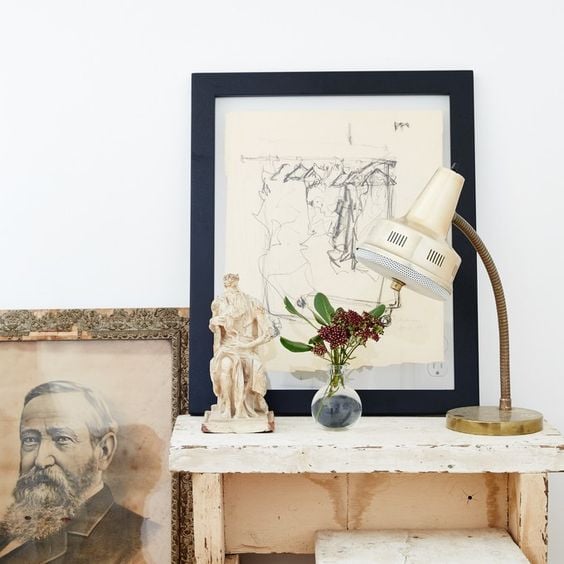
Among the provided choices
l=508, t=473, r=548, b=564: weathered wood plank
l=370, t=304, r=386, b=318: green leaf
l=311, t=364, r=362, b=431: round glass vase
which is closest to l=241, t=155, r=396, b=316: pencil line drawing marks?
l=370, t=304, r=386, b=318: green leaf

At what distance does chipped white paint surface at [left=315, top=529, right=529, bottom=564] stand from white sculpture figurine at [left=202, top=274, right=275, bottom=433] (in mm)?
261

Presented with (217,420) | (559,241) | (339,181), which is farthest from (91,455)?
(559,241)

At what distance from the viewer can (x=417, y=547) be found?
142 cm

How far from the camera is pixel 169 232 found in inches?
64.5

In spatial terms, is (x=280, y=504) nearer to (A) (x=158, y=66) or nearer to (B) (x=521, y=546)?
(B) (x=521, y=546)

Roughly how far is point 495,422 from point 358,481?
31 cm

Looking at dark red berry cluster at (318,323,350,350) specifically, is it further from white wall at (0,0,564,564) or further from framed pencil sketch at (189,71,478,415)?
white wall at (0,0,564,564)

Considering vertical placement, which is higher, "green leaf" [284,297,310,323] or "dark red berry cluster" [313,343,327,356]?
"green leaf" [284,297,310,323]

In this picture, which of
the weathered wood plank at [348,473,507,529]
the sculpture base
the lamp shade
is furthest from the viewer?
the weathered wood plank at [348,473,507,529]

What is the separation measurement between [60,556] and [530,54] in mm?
1465

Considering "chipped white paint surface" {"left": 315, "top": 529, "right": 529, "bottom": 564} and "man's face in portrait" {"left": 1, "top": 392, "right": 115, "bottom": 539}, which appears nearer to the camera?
"chipped white paint surface" {"left": 315, "top": 529, "right": 529, "bottom": 564}

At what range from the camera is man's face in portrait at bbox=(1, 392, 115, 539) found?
1.61 m

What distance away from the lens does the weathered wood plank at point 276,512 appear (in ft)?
5.07

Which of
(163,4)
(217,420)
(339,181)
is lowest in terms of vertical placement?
(217,420)
